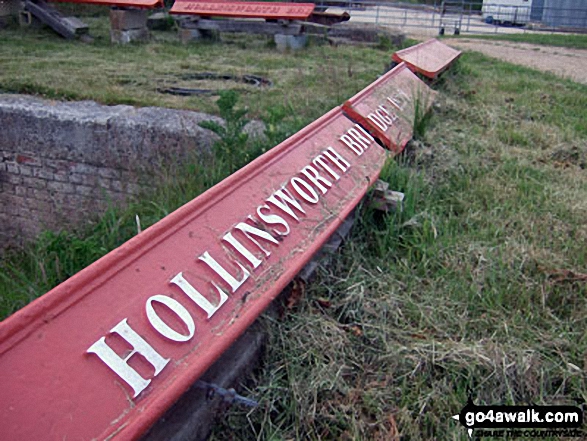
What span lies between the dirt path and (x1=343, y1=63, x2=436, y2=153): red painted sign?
13.2 ft

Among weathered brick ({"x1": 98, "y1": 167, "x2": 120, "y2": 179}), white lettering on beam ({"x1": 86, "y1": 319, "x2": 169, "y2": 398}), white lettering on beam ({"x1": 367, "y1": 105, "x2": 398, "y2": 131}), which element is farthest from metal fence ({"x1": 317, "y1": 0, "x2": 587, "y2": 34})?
white lettering on beam ({"x1": 86, "y1": 319, "x2": 169, "y2": 398})

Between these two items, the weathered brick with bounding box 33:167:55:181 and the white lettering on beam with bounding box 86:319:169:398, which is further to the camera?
the weathered brick with bounding box 33:167:55:181

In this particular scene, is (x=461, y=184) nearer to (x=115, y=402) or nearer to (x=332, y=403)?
(x=332, y=403)

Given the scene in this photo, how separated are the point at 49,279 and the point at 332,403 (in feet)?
4.30

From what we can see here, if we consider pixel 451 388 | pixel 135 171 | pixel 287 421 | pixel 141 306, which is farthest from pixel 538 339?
pixel 135 171

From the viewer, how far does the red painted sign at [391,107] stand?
3.75 m

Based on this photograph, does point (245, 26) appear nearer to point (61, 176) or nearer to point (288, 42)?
point (288, 42)

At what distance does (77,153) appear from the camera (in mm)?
4855

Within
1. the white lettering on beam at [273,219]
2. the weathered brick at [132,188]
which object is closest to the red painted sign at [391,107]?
the white lettering on beam at [273,219]

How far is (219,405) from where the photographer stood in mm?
1709

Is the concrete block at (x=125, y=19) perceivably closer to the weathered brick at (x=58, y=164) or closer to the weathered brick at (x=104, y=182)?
the weathered brick at (x=58, y=164)

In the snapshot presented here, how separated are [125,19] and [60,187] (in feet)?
17.2

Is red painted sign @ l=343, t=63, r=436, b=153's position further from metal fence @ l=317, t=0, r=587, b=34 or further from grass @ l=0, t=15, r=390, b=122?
metal fence @ l=317, t=0, r=587, b=34

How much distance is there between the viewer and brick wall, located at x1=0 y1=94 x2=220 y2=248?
4.41m
